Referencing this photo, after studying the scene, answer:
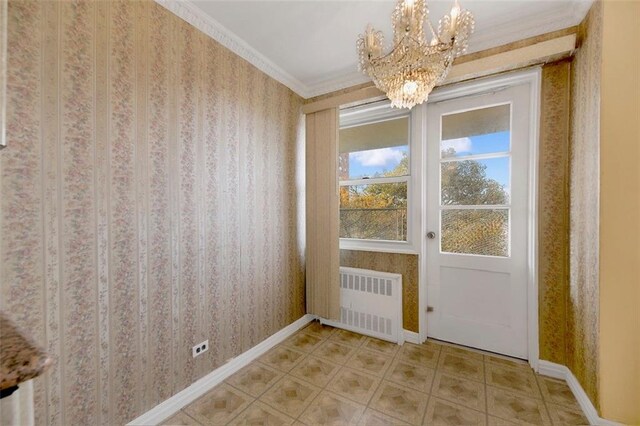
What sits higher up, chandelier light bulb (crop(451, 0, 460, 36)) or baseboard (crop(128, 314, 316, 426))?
chandelier light bulb (crop(451, 0, 460, 36))

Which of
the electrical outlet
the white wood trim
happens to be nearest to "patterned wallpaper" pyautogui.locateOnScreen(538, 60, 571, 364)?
the white wood trim

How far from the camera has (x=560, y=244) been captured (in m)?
1.88

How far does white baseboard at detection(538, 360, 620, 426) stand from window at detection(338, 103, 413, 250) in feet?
4.32

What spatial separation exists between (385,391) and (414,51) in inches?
82.4

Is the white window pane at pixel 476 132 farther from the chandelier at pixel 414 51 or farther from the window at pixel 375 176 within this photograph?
the chandelier at pixel 414 51

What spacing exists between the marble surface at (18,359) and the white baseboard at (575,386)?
8.19ft

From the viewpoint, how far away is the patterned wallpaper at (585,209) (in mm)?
1476

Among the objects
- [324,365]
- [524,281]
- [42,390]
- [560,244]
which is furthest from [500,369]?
[42,390]

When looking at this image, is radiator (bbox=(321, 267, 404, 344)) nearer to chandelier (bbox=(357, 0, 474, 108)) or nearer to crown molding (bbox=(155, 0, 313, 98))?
chandelier (bbox=(357, 0, 474, 108))

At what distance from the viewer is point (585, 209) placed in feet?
5.23

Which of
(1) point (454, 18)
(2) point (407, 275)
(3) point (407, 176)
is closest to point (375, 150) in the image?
(3) point (407, 176)

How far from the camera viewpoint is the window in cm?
254

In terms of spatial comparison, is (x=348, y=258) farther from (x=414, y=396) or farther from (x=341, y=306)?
(x=414, y=396)

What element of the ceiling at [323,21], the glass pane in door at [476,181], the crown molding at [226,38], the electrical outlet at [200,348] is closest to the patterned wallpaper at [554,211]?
the glass pane in door at [476,181]
